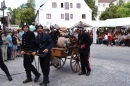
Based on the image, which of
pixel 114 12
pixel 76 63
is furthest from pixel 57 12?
pixel 76 63

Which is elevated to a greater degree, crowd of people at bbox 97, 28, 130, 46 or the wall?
the wall

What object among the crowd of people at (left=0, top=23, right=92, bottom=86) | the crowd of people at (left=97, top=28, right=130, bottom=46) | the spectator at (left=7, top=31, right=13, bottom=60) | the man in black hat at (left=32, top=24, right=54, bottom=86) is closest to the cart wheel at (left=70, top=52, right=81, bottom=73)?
the crowd of people at (left=0, top=23, right=92, bottom=86)

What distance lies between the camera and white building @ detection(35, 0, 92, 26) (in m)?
49.4

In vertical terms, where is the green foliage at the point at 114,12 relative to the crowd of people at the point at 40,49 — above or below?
above

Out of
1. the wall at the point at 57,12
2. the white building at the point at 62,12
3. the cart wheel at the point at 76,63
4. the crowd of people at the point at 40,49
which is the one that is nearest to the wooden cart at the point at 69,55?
the cart wheel at the point at 76,63

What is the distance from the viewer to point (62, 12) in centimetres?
5028

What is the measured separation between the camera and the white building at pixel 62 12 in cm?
4944

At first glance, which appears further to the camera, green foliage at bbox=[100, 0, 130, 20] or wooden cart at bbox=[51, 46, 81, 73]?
green foliage at bbox=[100, 0, 130, 20]

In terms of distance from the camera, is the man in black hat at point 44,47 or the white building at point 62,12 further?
the white building at point 62,12

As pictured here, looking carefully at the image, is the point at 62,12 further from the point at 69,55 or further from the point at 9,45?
the point at 69,55

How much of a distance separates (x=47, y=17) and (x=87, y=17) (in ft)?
31.8

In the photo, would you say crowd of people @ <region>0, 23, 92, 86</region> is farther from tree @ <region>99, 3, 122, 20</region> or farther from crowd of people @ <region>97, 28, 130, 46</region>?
tree @ <region>99, 3, 122, 20</region>

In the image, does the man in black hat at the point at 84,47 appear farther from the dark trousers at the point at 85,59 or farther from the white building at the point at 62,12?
the white building at the point at 62,12

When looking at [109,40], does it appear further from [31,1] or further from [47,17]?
[31,1]
